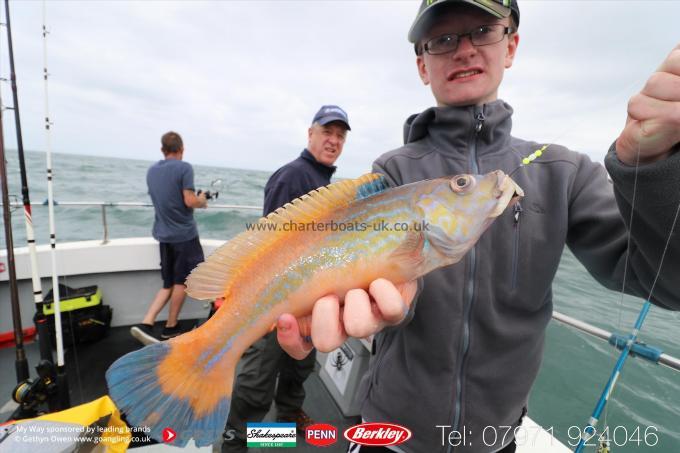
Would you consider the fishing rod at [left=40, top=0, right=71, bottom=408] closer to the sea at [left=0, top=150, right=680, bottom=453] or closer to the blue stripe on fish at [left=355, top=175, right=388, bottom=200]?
the sea at [left=0, top=150, right=680, bottom=453]

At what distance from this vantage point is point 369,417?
1946 mm

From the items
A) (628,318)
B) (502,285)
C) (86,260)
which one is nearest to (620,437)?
(502,285)

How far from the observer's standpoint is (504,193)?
158cm

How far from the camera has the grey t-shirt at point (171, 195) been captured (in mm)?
5199

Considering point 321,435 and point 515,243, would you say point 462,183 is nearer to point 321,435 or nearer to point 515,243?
point 515,243

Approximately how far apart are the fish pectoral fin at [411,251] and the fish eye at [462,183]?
30 cm

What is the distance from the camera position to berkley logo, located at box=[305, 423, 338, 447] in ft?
11.8

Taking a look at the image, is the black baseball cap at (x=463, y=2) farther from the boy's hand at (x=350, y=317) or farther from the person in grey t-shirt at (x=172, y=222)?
the person in grey t-shirt at (x=172, y=222)

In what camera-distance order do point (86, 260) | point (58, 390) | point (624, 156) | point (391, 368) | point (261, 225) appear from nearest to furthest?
1. point (624, 156)
2. point (261, 225)
3. point (391, 368)
4. point (58, 390)
5. point (86, 260)

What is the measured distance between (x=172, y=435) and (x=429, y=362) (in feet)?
4.45

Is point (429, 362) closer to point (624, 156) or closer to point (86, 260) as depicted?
point (624, 156)

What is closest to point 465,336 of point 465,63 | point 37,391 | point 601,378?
point 465,63

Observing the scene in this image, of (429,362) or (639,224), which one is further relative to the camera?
(429,362)

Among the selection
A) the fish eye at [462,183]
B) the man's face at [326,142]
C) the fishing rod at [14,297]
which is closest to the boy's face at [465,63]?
the fish eye at [462,183]
